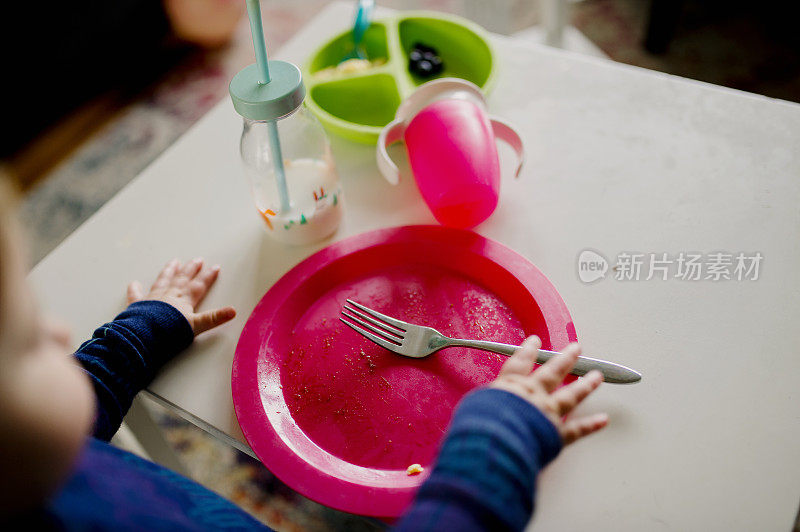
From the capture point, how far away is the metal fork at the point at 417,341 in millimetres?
582

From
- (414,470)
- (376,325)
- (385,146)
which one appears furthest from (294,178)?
(414,470)

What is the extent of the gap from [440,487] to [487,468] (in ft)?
0.12

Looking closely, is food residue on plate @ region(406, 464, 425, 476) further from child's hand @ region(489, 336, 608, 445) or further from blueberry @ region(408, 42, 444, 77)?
blueberry @ region(408, 42, 444, 77)

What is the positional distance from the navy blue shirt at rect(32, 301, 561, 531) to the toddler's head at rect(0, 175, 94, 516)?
65 millimetres

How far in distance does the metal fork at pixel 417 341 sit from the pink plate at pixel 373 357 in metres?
0.02

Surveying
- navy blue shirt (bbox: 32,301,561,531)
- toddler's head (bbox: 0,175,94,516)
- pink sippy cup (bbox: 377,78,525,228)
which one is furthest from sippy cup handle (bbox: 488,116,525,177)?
toddler's head (bbox: 0,175,94,516)

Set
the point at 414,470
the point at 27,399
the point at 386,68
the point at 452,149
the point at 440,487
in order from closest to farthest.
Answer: the point at 27,399
the point at 440,487
the point at 414,470
the point at 452,149
the point at 386,68

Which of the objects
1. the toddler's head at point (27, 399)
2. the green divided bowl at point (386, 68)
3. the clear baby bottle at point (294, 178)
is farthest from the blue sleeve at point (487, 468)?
the green divided bowl at point (386, 68)

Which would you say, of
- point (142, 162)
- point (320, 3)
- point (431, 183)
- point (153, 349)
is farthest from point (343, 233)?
point (320, 3)

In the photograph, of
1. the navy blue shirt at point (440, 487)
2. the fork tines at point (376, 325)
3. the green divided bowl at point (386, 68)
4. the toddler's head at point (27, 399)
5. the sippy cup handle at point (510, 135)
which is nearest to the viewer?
the toddler's head at point (27, 399)

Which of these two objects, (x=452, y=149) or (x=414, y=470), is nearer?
(x=414, y=470)

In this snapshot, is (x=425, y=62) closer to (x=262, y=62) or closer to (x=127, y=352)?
(x=262, y=62)

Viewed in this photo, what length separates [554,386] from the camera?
542mm

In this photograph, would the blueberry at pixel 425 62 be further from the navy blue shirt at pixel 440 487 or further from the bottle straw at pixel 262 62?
the navy blue shirt at pixel 440 487
